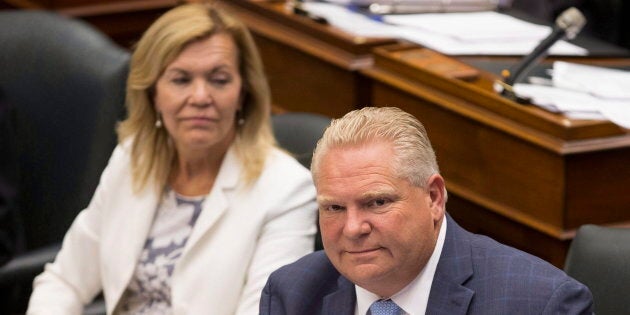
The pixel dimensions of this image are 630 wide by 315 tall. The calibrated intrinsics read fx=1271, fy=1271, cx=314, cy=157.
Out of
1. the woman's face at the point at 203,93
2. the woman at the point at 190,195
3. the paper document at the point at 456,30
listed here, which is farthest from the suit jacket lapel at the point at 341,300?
the paper document at the point at 456,30

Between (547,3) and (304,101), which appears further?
(547,3)

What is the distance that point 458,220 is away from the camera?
3.00 metres

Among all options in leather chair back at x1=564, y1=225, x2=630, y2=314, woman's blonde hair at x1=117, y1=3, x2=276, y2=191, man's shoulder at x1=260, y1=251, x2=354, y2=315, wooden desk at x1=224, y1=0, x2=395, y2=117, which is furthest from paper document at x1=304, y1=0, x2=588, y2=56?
man's shoulder at x1=260, y1=251, x2=354, y2=315

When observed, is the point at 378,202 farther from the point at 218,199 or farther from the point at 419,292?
the point at 218,199

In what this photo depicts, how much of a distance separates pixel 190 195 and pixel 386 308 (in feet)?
3.13

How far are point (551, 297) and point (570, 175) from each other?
877 millimetres

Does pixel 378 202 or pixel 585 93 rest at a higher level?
pixel 378 202

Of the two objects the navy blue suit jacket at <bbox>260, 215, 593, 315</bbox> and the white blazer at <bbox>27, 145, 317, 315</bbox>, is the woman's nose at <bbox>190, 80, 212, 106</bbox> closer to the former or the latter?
the white blazer at <bbox>27, 145, 317, 315</bbox>

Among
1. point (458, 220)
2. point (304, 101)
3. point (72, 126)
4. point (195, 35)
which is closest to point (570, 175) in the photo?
point (458, 220)

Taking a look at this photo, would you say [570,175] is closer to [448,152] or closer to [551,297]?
[448,152]

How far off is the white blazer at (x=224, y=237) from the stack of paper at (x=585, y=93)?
1.90ft

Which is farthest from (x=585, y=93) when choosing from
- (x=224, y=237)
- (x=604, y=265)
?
(x=224, y=237)

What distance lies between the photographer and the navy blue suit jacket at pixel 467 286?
185cm

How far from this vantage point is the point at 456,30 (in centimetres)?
347
